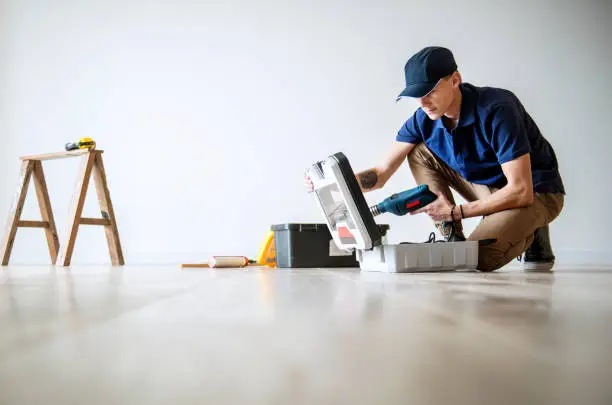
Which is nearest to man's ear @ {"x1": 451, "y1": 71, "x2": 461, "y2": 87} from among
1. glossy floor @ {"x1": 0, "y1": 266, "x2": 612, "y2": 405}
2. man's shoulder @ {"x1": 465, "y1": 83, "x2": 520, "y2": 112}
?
man's shoulder @ {"x1": 465, "y1": 83, "x2": 520, "y2": 112}

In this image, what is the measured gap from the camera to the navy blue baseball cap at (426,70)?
2.52 metres

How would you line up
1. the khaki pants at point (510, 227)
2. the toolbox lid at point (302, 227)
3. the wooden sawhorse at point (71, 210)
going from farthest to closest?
the wooden sawhorse at point (71, 210)
the toolbox lid at point (302, 227)
the khaki pants at point (510, 227)

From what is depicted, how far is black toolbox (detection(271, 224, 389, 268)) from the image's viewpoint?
3680 millimetres

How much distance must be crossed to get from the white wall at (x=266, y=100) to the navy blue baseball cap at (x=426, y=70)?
2.82 metres

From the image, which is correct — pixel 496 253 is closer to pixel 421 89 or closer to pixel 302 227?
pixel 421 89

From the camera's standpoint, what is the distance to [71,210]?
Result: 14.1ft

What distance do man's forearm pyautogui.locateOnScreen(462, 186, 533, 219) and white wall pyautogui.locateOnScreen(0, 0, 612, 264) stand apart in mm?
2620

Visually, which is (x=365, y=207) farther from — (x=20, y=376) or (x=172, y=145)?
(x=172, y=145)

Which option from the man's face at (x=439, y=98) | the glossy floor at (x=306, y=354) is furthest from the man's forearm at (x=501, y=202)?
the glossy floor at (x=306, y=354)

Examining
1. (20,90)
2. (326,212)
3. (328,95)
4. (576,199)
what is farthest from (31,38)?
(576,199)

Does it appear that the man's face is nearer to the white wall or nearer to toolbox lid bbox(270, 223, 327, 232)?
toolbox lid bbox(270, 223, 327, 232)

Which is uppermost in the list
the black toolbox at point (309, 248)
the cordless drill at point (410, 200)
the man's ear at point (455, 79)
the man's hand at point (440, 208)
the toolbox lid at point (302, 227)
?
the man's ear at point (455, 79)

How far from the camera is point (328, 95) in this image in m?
5.55

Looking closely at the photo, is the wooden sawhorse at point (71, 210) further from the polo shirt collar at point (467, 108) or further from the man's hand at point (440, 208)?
the polo shirt collar at point (467, 108)
